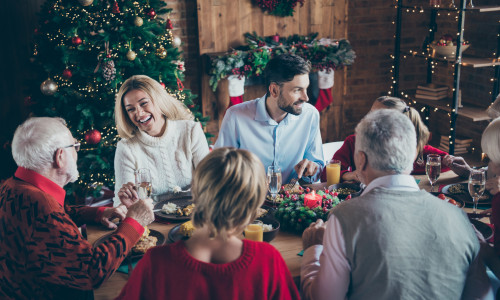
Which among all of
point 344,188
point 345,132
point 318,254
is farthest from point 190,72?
point 318,254

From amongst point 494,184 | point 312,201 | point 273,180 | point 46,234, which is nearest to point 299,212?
point 312,201

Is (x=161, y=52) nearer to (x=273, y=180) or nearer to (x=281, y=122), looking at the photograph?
(x=281, y=122)

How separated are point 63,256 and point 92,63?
238 cm

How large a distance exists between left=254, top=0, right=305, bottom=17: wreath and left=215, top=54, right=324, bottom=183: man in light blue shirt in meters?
2.07

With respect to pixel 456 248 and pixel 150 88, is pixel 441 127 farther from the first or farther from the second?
pixel 456 248

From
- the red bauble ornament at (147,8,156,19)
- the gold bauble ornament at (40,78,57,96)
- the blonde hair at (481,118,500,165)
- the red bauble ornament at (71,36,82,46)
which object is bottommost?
the blonde hair at (481,118,500,165)

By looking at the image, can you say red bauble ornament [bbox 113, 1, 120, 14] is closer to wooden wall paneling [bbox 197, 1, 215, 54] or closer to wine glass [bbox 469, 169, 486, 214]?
wooden wall paneling [bbox 197, 1, 215, 54]

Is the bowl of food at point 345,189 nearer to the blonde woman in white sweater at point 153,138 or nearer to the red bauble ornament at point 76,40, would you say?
the blonde woman in white sweater at point 153,138

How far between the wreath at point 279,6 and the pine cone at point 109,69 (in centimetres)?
190

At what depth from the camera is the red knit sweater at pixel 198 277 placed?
1.23 meters

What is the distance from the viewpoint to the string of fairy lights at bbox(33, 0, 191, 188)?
3.48 m

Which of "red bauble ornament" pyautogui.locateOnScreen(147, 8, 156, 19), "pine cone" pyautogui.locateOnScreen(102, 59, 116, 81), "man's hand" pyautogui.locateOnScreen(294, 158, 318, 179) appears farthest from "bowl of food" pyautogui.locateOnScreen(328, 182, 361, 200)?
"red bauble ornament" pyautogui.locateOnScreen(147, 8, 156, 19)

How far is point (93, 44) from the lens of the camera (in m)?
3.53

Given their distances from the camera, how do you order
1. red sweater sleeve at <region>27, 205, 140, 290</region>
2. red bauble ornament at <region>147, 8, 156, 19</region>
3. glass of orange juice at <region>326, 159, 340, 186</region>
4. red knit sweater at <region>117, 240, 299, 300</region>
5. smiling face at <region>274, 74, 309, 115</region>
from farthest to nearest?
red bauble ornament at <region>147, 8, 156, 19</region> < smiling face at <region>274, 74, 309, 115</region> < glass of orange juice at <region>326, 159, 340, 186</region> < red sweater sleeve at <region>27, 205, 140, 290</region> < red knit sweater at <region>117, 240, 299, 300</region>
